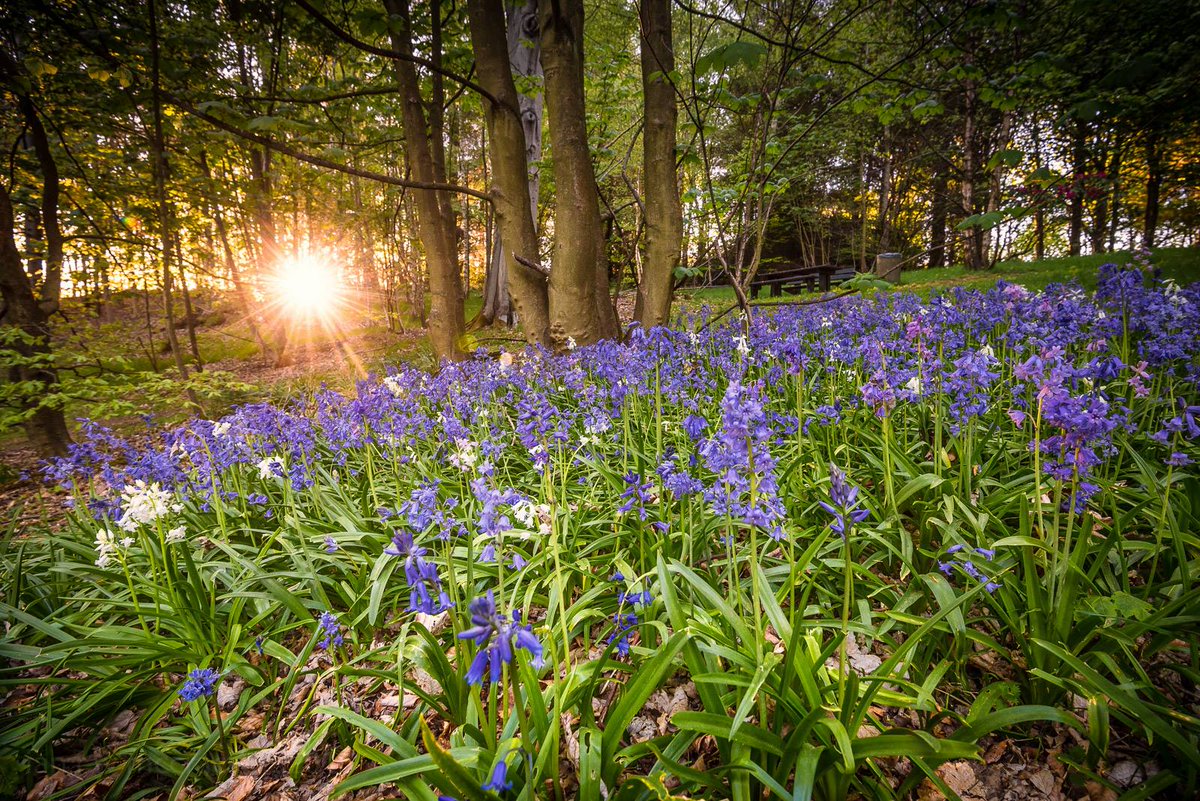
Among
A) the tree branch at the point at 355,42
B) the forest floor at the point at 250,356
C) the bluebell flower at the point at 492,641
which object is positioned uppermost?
the tree branch at the point at 355,42

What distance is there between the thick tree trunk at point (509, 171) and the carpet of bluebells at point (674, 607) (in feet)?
9.05

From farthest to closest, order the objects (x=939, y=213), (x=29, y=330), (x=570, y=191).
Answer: (x=939, y=213) < (x=570, y=191) < (x=29, y=330)

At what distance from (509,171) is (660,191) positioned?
1867mm

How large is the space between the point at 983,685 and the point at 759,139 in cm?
481

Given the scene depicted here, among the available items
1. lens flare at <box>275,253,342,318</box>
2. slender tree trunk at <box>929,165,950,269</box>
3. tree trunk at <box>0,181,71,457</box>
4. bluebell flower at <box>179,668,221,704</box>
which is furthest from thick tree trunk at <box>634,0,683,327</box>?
slender tree trunk at <box>929,165,950,269</box>

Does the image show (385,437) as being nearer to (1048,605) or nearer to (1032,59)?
(1048,605)

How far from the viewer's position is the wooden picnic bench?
1367 centimetres

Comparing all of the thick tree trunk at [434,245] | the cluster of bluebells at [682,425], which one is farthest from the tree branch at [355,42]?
the cluster of bluebells at [682,425]

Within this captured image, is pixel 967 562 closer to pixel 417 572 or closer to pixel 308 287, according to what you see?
pixel 417 572

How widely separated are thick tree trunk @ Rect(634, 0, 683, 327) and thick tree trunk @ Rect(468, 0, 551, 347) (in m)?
1.39

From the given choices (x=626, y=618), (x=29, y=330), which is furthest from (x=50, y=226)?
(x=626, y=618)

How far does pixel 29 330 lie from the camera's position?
5.25 metres

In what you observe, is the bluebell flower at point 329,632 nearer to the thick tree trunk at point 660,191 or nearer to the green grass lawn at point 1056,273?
the thick tree trunk at point 660,191

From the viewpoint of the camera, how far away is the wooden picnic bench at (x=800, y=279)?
538 inches
